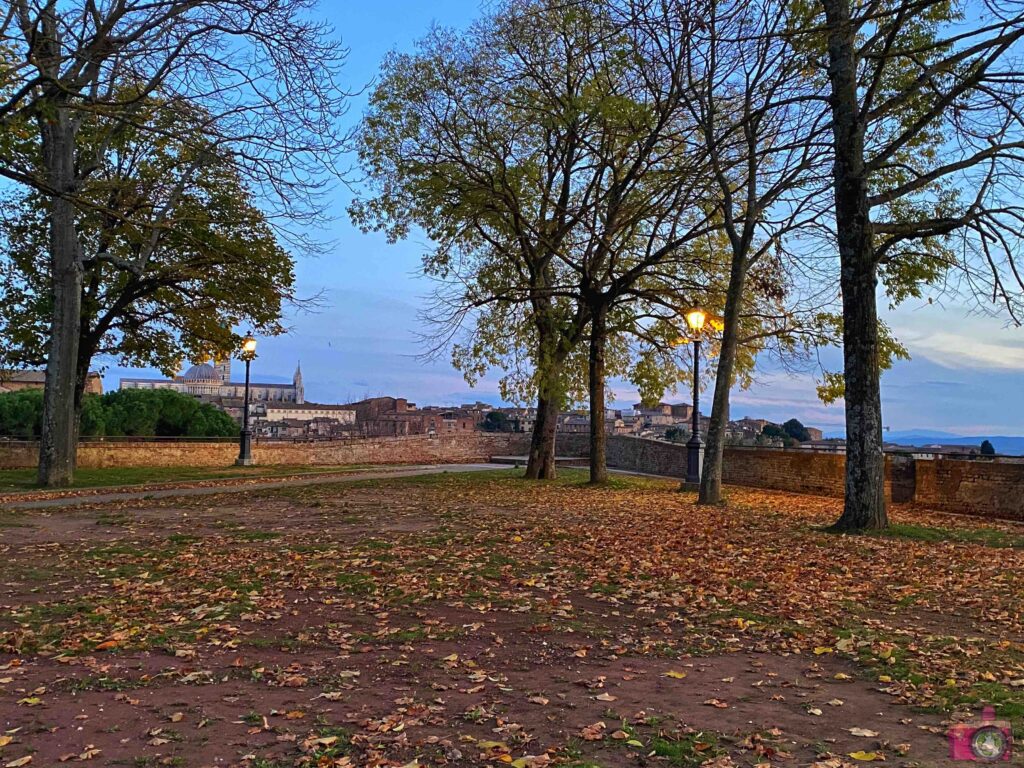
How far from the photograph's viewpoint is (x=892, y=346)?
17172mm

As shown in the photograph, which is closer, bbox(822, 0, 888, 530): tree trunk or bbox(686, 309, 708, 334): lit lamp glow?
bbox(822, 0, 888, 530): tree trunk

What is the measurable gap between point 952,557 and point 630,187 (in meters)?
12.0

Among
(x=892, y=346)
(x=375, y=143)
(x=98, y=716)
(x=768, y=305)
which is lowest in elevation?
(x=98, y=716)

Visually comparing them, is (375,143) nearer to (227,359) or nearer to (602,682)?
(227,359)

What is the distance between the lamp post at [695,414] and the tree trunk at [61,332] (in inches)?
556

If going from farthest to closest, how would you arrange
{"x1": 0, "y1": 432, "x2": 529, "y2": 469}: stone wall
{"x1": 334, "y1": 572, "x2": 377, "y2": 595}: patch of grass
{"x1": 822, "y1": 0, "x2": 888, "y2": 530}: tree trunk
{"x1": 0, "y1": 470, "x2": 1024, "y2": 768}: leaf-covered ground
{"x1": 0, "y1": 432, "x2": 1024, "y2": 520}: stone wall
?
{"x1": 0, "y1": 432, "x2": 529, "y2": 469}: stone wall, {"x1": 0, "y1": 432, "x2": 1024, "y2": 520}: stone wall, {"x1": 822, "y1": 0, "x2": 888, "y2": 530}: tree trunk, {"x1": 334, "y1": 572, "x2": 377, "y2": 595}: patch of grass, {"x1": 0, "y1": 470, "x2": 1024, "y2": 768}: leaf-covered ground

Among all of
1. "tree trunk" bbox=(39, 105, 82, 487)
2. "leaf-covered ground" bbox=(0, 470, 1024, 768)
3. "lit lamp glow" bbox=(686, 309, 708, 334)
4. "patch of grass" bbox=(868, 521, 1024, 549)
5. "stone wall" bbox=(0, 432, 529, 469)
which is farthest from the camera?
"stone wall" bbox=(0, 432, 529, 469)

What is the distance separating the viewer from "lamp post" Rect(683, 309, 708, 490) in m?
17.5

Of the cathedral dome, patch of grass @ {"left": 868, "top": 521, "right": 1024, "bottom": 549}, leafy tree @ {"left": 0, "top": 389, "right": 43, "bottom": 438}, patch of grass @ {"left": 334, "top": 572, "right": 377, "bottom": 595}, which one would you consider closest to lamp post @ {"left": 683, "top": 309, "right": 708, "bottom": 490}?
patch of grass @ {"left": 868, "top": 521, "right": 1024, "bottom": 549}


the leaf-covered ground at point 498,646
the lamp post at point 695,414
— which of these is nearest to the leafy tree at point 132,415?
the leaf-covered ground at point 498,646

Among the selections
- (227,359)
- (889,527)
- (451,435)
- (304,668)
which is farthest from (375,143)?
(451,435)

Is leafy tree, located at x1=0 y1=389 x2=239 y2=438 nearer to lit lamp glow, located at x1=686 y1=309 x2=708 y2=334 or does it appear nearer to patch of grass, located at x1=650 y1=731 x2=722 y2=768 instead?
lit lamp glow, located at x1=686 y1=309 x2=708 y2=334

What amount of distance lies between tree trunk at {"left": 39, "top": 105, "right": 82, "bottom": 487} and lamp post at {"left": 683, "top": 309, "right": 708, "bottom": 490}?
14126 millimetres

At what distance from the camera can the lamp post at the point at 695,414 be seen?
1755cm
